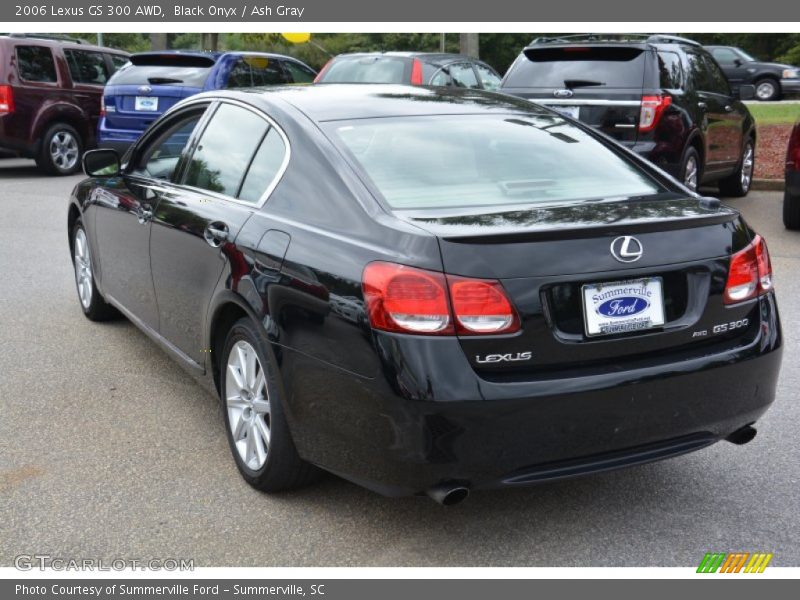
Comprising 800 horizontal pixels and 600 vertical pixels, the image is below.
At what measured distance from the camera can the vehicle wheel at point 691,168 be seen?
33.6 feet

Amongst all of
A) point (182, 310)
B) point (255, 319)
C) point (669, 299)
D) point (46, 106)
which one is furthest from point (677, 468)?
point (46, 106)

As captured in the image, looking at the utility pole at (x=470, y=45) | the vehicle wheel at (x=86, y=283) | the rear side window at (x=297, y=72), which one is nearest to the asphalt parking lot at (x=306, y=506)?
the vehicle wheel at (x=86, y=283)

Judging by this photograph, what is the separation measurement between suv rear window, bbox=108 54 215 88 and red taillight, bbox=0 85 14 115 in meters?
1.85

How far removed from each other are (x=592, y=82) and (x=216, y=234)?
6.61 meters

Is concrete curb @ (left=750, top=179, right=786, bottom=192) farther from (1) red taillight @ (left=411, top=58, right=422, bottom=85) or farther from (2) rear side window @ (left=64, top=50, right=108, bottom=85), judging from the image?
(2) rear side window @ (left=64, top=50, right=108, bottom=85)

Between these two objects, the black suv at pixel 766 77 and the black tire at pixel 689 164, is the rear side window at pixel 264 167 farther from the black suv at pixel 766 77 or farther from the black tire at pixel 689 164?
the black suv at pixel 766 77

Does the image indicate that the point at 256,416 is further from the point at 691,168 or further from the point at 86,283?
the point at 691,168

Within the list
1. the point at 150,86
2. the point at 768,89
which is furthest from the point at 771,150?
the point at 768,89

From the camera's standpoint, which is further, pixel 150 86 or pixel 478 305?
pixel 150 86

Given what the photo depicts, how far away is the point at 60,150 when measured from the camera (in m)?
15.8

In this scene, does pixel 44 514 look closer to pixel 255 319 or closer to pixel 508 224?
pixel 255 319

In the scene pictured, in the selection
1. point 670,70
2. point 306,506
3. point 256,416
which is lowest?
point 306,506

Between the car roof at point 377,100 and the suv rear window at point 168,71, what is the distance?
892cm
